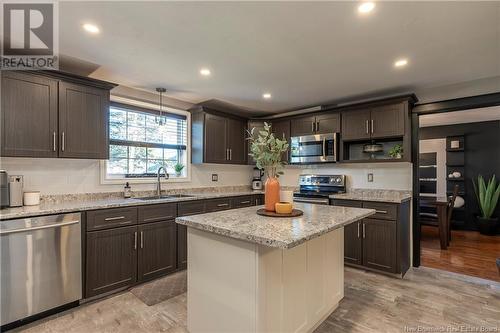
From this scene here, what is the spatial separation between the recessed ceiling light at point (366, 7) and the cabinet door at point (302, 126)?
7.76 feet

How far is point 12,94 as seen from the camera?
7.43 feet

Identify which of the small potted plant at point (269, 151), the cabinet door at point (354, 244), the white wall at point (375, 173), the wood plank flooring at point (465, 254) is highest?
the small potted plant at point (269, 151)

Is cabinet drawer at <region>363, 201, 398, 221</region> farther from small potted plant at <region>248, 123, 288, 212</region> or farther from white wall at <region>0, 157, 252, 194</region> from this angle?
white wall at <region>0, 157, 252, 194</region>

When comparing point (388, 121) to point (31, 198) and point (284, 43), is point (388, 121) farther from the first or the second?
point (31, 198)

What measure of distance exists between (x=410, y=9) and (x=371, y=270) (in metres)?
2.83

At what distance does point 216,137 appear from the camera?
4.09m

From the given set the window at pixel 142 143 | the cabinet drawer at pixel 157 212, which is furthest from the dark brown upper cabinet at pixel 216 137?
the cabinet drawer at pixel 157 212

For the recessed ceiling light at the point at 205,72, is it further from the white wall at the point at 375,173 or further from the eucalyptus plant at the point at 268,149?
the white wall at the point at 375,173

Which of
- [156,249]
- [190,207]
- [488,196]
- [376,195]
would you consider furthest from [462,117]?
[156,249]

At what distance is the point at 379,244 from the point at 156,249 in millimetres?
2659

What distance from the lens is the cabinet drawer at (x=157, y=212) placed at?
2840mm

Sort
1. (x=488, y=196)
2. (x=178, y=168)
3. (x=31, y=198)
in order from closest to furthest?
(x=31, y=198) < (x=178, y=168) < (x=488, y=196)

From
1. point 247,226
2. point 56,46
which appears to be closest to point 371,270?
point 247,226

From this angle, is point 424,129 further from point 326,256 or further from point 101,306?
point 101,306
